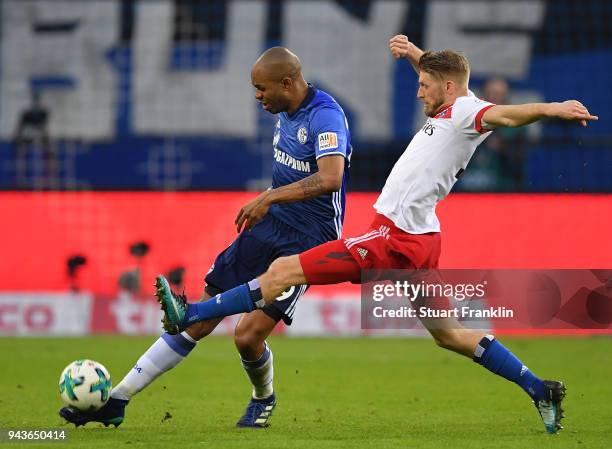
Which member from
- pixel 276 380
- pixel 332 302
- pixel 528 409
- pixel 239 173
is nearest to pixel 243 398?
pixel 276 380

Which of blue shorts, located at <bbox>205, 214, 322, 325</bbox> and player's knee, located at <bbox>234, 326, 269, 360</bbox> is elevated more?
blue shorts, located at <bbox>205, 214, 322, 325</bbox>

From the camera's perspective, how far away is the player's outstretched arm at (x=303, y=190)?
630 cm

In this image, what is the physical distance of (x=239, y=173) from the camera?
1991cm

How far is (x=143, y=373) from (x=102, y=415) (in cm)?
32

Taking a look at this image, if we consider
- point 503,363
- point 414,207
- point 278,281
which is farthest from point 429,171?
point 503,363

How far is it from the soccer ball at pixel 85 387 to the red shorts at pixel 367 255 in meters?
1.24

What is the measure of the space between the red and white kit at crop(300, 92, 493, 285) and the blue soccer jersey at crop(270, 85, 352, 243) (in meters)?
0.40

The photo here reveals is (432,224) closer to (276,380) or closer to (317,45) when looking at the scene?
(276,380)

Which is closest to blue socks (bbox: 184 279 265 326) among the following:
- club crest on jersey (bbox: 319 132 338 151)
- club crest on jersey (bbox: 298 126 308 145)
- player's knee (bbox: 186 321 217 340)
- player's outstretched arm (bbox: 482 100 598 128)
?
player's knee (bbox: 186 321 217 340)

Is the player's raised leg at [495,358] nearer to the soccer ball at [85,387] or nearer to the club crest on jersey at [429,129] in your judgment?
the club crest on jersey at [429,129]

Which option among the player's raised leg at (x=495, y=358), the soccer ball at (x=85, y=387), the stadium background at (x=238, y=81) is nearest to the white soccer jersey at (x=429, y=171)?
the player's raised leg at (x=495, y=358)

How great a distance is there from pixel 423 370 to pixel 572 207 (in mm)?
3776

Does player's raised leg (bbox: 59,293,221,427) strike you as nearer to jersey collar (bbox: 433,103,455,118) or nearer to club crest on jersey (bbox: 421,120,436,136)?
club crest on jersey (bbox: 421,120,436,136)

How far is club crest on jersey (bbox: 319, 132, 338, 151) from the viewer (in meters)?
6.50
